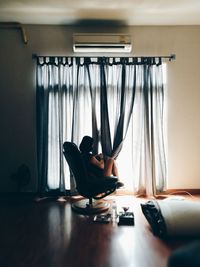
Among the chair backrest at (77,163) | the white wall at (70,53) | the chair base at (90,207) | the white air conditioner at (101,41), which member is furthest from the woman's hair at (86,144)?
the white air conditioner at (101,41)

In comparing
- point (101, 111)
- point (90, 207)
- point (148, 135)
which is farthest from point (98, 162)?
point (148, 135)

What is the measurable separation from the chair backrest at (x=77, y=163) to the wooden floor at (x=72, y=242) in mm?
458

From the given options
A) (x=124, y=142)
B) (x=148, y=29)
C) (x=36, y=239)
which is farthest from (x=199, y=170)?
(x=36, y=239)

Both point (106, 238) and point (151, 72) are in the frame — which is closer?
point (106, 238)

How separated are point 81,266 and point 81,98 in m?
2.53

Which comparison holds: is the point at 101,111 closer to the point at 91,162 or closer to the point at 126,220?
the point at 91,162

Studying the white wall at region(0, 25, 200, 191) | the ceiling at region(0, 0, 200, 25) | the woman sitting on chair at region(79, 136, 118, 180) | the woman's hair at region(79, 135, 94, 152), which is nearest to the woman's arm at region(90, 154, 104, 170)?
the woman sitting on chair at region(79, 136, 118, 180)

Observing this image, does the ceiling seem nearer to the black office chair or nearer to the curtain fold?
the curtain fold

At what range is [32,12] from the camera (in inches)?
145

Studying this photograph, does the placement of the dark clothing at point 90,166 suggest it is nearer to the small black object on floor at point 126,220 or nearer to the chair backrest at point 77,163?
the chair backrest at point 77,163

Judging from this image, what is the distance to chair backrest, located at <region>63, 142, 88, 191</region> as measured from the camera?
3.27 m

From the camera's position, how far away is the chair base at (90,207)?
11.6ft

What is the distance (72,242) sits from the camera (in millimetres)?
2670

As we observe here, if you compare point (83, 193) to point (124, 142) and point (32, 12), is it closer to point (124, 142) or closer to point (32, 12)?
point (124, 142)
